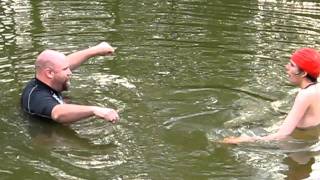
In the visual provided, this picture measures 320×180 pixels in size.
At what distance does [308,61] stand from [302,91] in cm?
33

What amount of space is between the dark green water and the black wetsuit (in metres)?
0.15

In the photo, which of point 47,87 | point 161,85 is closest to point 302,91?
point 161,85

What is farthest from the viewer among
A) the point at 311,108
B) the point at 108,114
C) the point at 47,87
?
the point at 47,87

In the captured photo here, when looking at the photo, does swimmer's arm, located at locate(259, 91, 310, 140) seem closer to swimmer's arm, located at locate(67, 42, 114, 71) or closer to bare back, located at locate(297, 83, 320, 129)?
bare back, located at locate(297, 83, 320, 129)

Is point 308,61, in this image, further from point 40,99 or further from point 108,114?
point 40,99

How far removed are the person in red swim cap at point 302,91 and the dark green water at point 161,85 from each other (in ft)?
0.60

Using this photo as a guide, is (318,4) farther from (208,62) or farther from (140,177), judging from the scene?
(140,177)

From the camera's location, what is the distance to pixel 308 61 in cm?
668

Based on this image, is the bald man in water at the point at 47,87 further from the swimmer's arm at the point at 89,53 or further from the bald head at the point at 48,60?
the swimmer's arm at the point at 89,53

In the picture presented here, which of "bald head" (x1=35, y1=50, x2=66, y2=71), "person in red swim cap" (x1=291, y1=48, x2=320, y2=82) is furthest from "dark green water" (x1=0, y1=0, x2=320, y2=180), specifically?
"person in red swim cap" (x1=291, y1=48, x2=320, y2=82)

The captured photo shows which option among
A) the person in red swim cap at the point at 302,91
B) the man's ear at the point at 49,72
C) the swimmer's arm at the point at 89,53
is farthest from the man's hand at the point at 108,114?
the swimmer's arm at the point at 89,53

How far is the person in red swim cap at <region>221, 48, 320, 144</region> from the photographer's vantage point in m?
6.70

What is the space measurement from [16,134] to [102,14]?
232 inches

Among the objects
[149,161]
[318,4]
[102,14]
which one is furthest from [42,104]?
[318,4]
